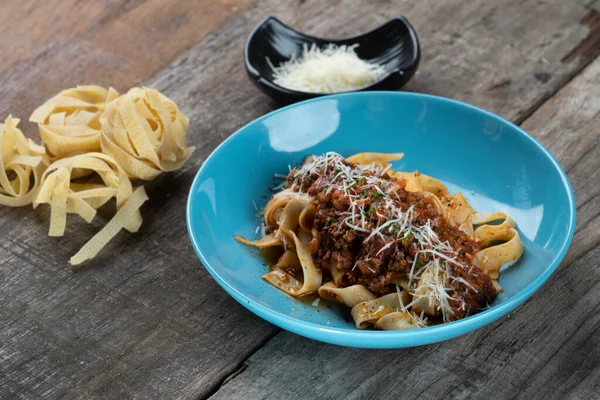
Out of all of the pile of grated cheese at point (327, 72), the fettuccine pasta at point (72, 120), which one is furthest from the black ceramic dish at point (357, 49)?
the fettuccine pasta at point (72, 120)

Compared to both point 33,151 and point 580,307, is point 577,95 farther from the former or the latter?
point 33,151

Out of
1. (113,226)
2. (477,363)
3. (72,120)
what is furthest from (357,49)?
(477,363)

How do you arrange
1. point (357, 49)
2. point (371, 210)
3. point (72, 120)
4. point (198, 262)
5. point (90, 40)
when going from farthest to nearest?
point (90, 40) → point (357, 49) → point (72, 120) → point (198, 262) → point (371, 210)

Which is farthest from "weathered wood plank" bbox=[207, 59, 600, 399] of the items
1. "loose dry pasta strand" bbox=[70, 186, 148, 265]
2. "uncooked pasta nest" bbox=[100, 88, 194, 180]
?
"uncooked pasta nest" bbox=[100, 88, 194, 180]

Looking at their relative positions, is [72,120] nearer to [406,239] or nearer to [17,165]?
[17,165]

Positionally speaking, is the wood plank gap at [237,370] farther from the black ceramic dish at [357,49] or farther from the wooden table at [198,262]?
the black ceramic dish at [357,49]

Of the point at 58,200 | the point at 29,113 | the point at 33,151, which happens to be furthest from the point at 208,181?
the point at 29,113
